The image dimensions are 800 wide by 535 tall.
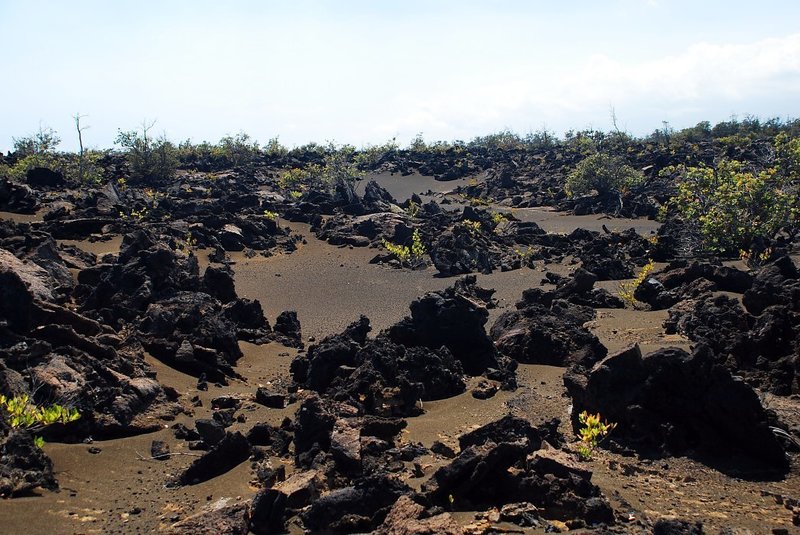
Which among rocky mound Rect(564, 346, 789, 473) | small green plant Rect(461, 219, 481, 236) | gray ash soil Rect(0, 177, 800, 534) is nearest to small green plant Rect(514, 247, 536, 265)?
small green plant Rect(461, 219, 481, 236)

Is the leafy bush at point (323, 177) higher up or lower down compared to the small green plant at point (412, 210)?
higher up

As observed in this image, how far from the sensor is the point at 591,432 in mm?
7715

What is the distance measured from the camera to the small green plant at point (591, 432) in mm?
7625

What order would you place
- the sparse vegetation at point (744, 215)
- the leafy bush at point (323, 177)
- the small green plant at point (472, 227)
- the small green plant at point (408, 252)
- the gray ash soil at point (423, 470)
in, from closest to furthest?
the gray ash soil at point (423, 470), the sparse vegetation at point (744, 215), the small green plant at point (408, 252), the small green plant at point (472, 227), the leafy bush at point (323, 177)

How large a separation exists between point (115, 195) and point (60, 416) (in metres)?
23.6

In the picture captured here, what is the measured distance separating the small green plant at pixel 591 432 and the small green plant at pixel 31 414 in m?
5.53

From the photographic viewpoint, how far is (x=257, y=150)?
59.3 meters

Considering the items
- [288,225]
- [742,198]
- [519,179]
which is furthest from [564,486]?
[519,179]

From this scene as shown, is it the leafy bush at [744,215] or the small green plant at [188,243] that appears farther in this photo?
the small green plant at [188,243]

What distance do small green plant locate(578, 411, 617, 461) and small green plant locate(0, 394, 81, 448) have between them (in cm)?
553

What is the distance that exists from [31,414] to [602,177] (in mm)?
33513

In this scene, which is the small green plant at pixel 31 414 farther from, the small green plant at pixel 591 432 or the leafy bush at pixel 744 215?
the leafy bush at pixel 744 215

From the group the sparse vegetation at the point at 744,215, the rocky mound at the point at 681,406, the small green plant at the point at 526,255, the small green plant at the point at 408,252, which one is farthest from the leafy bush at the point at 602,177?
the rocky mound at the point at 681,406

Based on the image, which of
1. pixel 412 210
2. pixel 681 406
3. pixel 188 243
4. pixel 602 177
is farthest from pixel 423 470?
pixel 602 177
